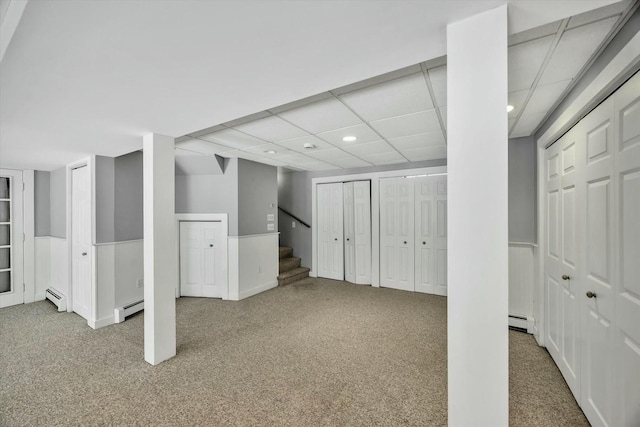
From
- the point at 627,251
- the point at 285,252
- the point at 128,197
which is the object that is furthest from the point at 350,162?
the point at 627,251

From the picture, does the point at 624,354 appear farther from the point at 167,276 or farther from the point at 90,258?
the point at 90,258

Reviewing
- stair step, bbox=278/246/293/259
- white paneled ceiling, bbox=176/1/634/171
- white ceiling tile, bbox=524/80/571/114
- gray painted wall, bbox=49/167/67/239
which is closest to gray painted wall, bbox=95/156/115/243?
white paneled ceiling, bbox=176/1/634/171

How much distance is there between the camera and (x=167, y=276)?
243 cm

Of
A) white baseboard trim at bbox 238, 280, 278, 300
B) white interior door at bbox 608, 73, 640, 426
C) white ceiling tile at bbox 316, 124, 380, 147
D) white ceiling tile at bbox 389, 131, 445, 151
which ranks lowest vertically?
white baseboard trim at bbox 238, 280, 278, 300

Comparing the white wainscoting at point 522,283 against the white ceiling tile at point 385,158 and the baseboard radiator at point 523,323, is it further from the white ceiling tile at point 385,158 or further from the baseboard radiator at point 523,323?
the white ceiling tile at point 385,158

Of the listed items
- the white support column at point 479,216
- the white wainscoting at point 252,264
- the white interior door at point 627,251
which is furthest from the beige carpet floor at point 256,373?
the white support column at point 479,216

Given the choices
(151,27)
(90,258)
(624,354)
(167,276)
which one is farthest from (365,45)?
(90,258)

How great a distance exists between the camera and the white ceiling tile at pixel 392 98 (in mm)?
1793

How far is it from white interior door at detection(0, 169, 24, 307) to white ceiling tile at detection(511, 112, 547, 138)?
22.5 ft

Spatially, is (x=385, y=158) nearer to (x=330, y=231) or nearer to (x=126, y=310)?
(x=330, y=231)

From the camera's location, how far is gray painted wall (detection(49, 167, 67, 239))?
12.9ft

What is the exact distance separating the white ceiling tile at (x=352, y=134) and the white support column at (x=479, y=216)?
5.38 feet

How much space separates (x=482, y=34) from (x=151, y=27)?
128 centimetres

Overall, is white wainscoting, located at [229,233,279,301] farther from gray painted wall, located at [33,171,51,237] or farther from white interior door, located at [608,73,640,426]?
white interior door, located at [608,73,640,426]
